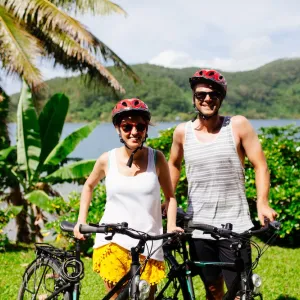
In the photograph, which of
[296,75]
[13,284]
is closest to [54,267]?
[13,284]

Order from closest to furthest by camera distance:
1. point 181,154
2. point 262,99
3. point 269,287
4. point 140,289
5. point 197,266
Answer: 1. point 140,289
2. point 197,266
3. point 181,154
4. point 269,287
5. point 262,99

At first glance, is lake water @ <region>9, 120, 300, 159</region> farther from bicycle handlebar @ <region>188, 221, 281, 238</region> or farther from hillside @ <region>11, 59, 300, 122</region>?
hillside @ <region>11, 59, 300, 122</region>

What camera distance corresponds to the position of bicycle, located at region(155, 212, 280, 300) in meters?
2.75

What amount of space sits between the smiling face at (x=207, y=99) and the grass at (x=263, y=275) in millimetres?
2789

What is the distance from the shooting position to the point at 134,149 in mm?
2984

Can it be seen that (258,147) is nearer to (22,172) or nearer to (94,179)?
(94,179)

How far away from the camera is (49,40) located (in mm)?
11727

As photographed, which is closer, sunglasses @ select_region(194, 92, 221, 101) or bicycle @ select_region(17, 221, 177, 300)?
bicycle @ select_region(17, 221, 177, 300)

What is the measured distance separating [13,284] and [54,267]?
2.54 metres

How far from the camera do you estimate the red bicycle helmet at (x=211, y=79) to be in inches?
123

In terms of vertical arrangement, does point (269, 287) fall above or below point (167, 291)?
below

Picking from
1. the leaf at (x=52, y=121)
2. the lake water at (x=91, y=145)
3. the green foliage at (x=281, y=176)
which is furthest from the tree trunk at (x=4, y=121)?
the green foliage at (x=281, y=176)

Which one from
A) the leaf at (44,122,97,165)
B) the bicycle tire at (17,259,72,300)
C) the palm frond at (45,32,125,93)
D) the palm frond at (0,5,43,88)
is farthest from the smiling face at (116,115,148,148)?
the palm frond at (45,32,125,93)

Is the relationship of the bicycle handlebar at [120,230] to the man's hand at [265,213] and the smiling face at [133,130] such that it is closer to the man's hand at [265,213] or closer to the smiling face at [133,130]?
the smiling face at [133,130]
